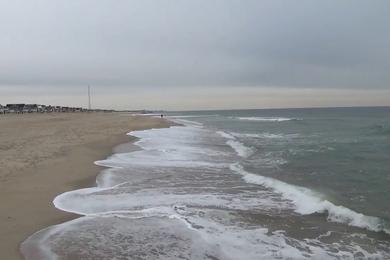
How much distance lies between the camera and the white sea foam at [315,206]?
9.38 m

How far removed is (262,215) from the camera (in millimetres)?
9617

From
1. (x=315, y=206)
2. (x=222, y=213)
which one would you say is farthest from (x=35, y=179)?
(x=315, y=206)

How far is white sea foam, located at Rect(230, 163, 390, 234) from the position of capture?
9.38m

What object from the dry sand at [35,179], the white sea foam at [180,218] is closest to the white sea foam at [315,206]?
the white sea foam at [180,218]

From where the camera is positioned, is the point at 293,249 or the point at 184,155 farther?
the point at 184,155

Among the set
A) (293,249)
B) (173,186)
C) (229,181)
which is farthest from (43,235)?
(229,181)

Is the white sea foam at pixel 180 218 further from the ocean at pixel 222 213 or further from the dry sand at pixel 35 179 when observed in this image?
the dry sand at pixel 35 179

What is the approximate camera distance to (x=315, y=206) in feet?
34.8

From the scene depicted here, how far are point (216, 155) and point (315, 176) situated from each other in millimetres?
6249

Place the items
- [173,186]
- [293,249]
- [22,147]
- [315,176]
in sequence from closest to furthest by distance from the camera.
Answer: [293,249] → [173,186] → [315,176] → [22,147]

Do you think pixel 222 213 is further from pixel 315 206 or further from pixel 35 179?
pixel 35 179

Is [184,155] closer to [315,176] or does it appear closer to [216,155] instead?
[216,155]

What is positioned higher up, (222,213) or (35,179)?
(35,179)

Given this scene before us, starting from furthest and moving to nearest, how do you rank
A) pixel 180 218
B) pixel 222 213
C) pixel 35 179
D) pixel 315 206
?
pixel 35 179 → pixel 315 206 → pixel 222 213 → pixel 180 218
